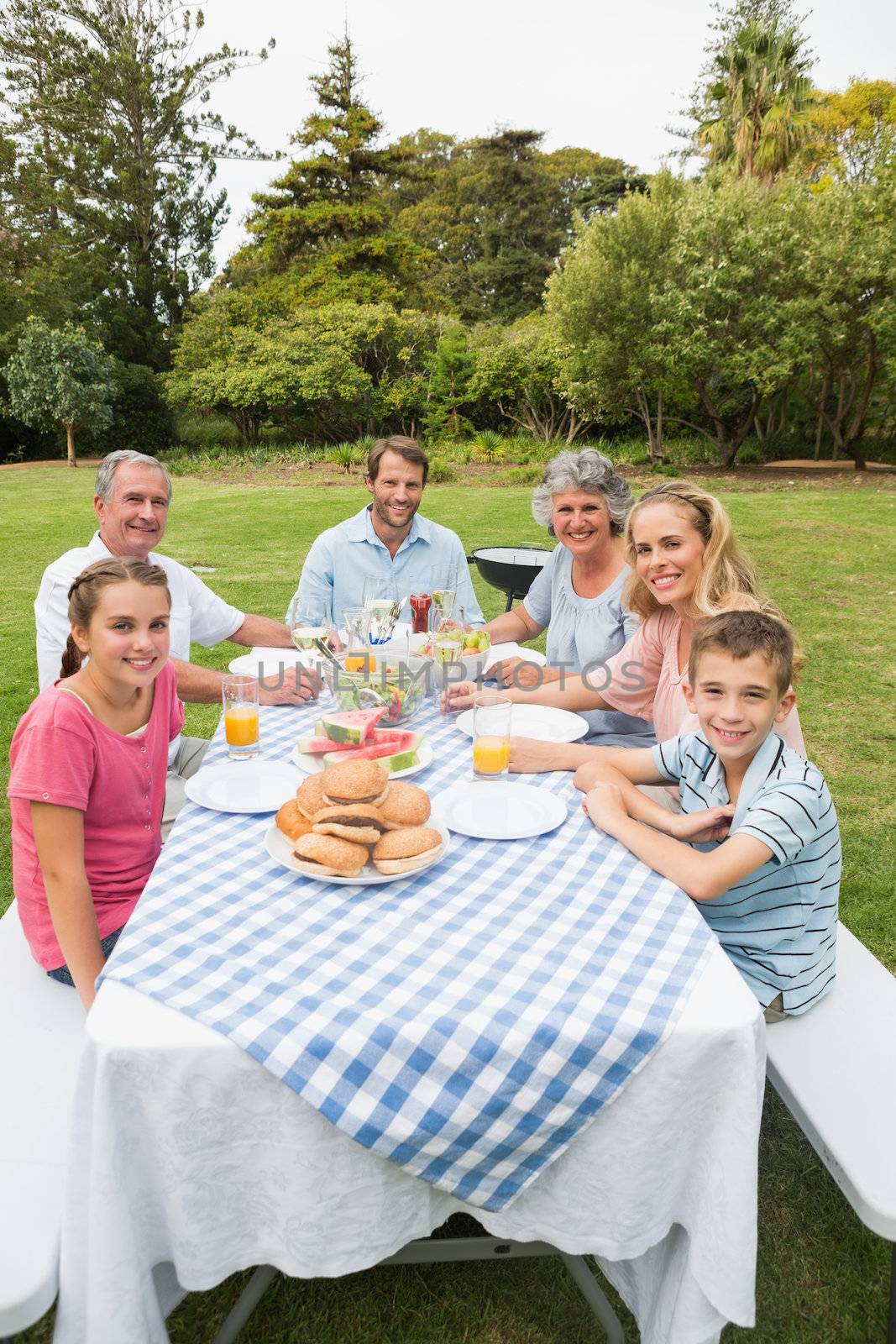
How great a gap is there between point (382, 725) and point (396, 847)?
2.79ft

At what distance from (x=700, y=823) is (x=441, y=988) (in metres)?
0.83

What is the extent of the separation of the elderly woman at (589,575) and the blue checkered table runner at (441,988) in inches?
62.3

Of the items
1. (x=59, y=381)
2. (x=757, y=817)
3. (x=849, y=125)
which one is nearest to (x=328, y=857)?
(x=757, y=817)

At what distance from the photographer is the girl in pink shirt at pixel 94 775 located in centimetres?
178

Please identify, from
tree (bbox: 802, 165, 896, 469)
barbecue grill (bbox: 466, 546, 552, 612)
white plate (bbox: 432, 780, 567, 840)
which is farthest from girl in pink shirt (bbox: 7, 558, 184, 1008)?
tree (bbox: 802, 165, 896, 469)

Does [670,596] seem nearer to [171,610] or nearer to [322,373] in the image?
[171,610]

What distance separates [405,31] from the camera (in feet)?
83.9

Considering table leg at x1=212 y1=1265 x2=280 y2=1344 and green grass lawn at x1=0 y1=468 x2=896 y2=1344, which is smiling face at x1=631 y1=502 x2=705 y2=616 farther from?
table leg at x1=212 y1=1265 x2=280 y2=1344

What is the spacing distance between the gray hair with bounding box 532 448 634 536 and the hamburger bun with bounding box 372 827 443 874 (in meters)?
1.93

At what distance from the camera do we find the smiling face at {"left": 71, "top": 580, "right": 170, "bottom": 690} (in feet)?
6.25

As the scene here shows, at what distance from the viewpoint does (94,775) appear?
190 centimetres

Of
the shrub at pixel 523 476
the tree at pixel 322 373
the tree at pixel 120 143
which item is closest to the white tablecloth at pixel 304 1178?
the shrub at pixel 523 476

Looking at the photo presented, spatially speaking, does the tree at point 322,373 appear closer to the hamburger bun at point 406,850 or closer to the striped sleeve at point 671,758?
the striped sleeve at point 671,758

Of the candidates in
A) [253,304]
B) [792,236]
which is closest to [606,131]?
[253,304]
